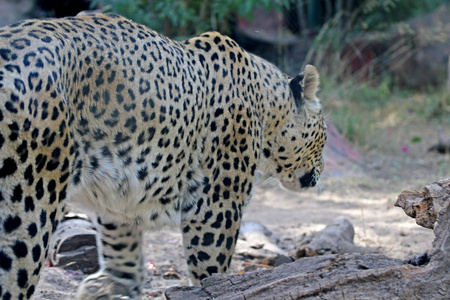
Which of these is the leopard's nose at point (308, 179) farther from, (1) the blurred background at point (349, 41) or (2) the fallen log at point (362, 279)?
(1) the blurred background at point (349, 41)

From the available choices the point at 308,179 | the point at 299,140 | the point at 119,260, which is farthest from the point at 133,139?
the point at 308,179

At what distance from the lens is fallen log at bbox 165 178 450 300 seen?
317 cm

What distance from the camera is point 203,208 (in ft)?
14.9

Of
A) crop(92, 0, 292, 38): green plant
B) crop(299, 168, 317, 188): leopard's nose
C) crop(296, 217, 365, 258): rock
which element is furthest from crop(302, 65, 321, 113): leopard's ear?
crop(92, 0, 292, 38): green plant

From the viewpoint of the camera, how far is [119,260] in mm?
5090

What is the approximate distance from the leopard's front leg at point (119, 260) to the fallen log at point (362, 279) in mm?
1582

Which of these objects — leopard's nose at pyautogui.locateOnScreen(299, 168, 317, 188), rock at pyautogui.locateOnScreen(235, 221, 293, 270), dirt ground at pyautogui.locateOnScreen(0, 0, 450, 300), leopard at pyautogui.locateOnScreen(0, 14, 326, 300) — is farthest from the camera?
rock at pyautogui.locateOnScreen(235, 221, 293, 270)

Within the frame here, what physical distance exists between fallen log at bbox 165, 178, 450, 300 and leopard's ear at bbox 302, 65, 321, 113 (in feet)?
6.81

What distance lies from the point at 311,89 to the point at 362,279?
2.60 metres

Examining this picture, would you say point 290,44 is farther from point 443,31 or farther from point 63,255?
point 63,255

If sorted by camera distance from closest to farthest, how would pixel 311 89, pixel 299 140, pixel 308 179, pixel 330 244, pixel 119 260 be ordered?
pixel 119 260 < pixel 299 140 < pixel 311 89 < pixel 308 179 < pixel 330 244

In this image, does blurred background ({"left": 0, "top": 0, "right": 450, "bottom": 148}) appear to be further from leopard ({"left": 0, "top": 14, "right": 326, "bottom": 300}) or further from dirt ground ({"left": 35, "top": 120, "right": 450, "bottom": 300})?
leopard ({"left": 0, "top": 14, "right": 326, "bottom": 300})

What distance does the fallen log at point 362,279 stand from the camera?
10.4ft

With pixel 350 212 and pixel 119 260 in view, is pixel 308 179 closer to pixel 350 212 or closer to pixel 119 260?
pixel 119 260
